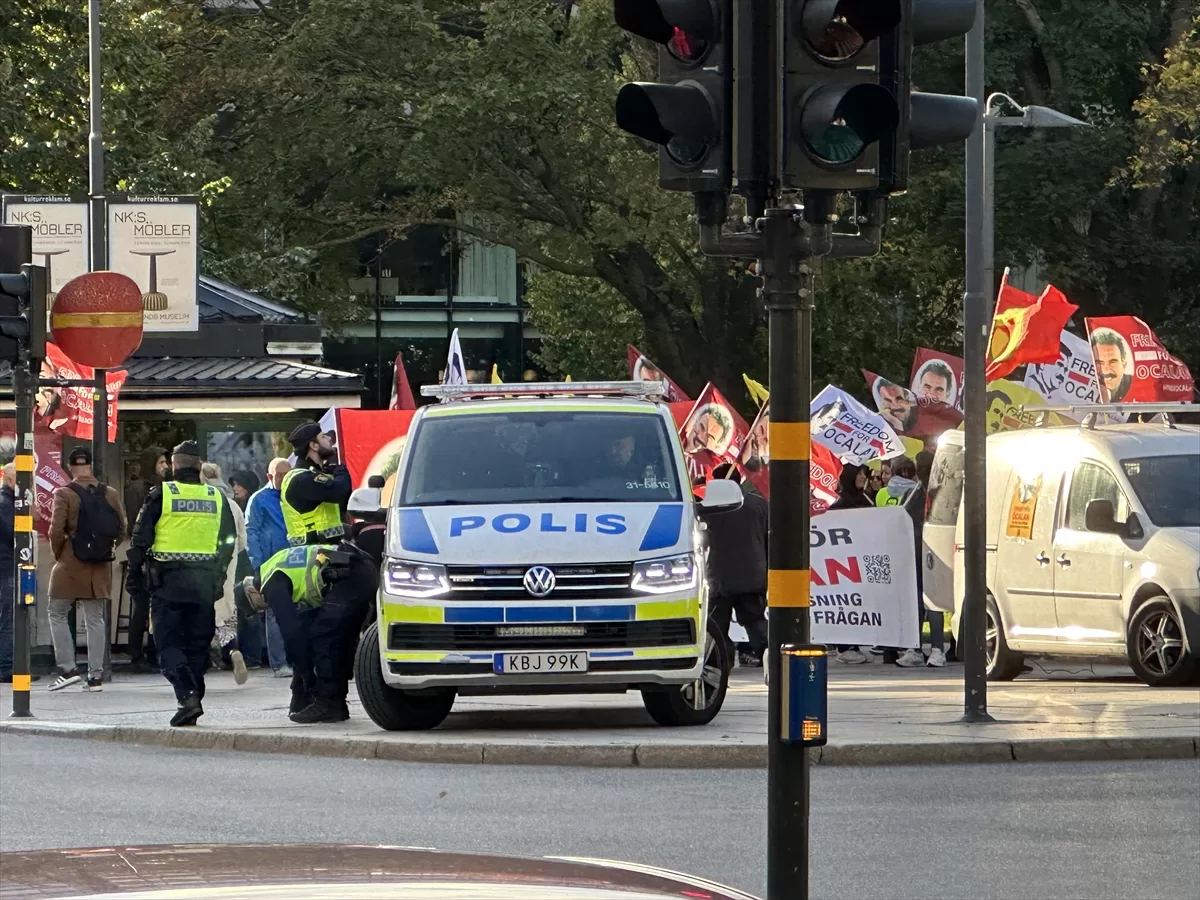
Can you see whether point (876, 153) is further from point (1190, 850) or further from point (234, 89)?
point (234, 89)

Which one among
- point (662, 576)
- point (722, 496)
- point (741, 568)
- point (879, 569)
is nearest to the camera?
point (662, 576)

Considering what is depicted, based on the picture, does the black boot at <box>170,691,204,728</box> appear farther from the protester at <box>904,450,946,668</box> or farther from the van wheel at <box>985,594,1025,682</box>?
the protester at <box>904,450,946,668</box>

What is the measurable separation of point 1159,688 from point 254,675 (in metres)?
8.33

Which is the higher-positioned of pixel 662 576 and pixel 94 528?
pixel 94 528

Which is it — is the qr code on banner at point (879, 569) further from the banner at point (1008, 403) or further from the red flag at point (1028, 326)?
the red flag at point (1028, 326)

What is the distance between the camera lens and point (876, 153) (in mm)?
7062

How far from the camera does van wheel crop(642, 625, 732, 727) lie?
47.9 ft

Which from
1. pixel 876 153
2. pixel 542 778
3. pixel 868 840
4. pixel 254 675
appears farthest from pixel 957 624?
pixel 876 153

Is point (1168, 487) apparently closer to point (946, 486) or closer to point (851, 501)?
point (946, 486)

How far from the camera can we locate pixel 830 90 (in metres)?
6.88

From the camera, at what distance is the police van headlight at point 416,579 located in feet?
45.6

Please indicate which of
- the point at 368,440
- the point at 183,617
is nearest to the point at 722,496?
the point at 183,617

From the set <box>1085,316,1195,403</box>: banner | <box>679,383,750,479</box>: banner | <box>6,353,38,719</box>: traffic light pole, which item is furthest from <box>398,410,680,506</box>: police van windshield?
<box>1085,316,1195,403</box>: banner

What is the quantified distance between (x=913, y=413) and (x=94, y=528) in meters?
9.87
